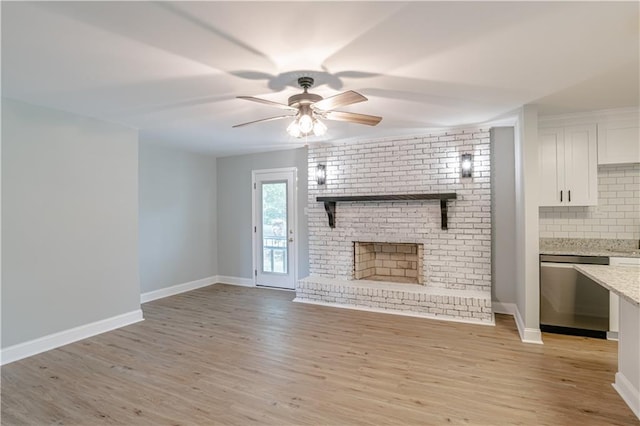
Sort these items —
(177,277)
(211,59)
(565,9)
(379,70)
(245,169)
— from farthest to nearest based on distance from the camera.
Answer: (245,169), (177,277), (379,70), (211,59), (565,9)

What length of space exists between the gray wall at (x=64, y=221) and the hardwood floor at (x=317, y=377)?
42 centimetres

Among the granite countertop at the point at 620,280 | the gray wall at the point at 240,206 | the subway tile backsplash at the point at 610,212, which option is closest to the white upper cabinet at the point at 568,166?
the subway tile backsplash at the point at 610,212

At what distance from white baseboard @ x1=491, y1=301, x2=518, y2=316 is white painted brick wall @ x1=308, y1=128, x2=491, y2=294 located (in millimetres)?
304

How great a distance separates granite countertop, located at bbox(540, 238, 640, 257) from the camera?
12.2 feet

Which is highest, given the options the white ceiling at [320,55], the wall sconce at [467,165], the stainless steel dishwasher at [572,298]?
the white ceiling at [320,55]

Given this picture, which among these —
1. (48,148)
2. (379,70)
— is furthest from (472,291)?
(48,148)

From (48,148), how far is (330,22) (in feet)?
11.0

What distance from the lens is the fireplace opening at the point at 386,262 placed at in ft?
17.1

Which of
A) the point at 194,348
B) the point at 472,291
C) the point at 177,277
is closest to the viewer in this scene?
the point at 194,348

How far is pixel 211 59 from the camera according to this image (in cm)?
245

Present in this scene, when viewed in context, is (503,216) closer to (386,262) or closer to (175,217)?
(386,262)

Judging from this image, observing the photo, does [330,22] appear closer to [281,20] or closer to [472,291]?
[281,20]

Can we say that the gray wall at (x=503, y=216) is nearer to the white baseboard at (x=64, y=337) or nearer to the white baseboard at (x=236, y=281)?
the white baseboard at (x=236, y=281)

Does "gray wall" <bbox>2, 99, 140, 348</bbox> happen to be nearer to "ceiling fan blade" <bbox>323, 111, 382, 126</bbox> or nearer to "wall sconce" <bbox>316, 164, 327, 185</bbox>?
"wall sconce" <bbox>316, 164, 327, 185</bbox>
